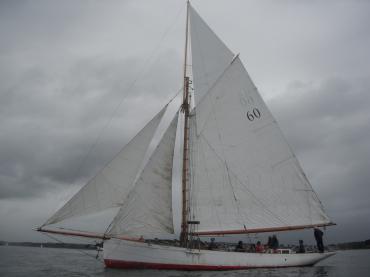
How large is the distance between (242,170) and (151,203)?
26.9 ft

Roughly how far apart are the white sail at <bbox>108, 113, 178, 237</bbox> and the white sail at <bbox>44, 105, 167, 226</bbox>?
0.83m

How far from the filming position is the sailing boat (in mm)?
28000

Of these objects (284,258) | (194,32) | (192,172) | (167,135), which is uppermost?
(194,32)

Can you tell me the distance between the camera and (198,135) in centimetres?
3266

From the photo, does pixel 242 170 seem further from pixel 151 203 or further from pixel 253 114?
pixel 151 203

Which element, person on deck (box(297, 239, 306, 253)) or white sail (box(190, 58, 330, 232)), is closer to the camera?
white sail (box(190, 58, 330, 232))

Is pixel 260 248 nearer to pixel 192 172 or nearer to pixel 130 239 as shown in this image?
pixel 192 172

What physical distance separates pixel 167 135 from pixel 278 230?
11682 mm

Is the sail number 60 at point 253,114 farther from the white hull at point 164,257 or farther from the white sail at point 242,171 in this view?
the white hull at point 164,257

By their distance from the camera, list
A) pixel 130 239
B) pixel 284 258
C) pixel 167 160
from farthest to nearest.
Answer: pixel 284 258, pixel 167 160, pixel 130 239

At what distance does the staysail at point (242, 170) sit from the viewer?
3130 centimetres

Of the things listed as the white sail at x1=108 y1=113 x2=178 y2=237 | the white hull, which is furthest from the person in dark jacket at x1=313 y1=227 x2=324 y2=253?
the white sail at x1=108 y1=113 x2=178 y2=237

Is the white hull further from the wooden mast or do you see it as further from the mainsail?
the wooden mast

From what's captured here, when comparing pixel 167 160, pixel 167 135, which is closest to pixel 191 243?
pixel 167 160
